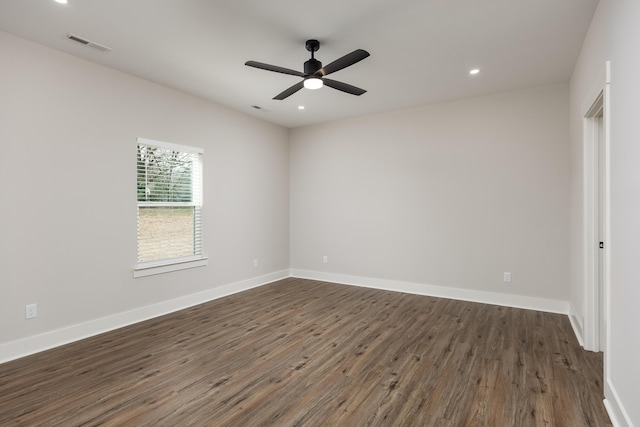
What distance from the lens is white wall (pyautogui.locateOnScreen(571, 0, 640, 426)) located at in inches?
66.9

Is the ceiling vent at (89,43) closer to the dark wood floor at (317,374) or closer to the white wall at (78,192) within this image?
the white wall at (78,192)

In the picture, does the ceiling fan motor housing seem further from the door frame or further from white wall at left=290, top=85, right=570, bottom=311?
white wall at left=290, top=85, right=570, bottom=311

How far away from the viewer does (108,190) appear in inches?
144

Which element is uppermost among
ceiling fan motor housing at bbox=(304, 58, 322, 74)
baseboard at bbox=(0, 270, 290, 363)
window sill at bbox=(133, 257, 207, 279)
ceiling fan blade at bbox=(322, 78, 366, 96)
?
ceiling fan motor housing at bbox=(304, 58, 322, 74)

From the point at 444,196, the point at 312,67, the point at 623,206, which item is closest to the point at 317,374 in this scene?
the point at 623,206

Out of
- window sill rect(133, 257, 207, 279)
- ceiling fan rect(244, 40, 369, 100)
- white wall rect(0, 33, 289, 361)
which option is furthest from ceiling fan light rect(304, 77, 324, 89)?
window sill rect(133, 257, 207, 279)

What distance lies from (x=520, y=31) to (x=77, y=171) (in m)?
4.58

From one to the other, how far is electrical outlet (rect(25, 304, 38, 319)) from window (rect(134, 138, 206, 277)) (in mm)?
966

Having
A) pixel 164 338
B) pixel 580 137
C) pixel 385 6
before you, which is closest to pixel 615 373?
pixel 580 137

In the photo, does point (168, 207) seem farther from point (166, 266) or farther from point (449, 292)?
point (449, 292)

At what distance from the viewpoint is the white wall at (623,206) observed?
1699 mm

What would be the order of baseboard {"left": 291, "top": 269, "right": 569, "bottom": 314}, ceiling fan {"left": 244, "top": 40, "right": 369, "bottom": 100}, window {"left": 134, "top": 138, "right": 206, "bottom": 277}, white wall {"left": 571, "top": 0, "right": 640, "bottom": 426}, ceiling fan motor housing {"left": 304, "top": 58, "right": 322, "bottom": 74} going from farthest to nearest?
baseboard {"left": 291, "top": 269, "right": 569, "bottom": 314}
window {"left": 134, "top": 138, "right": 206, "bottom": 277}
ceiling fan motor housing {"left": 304, "top": 58, "right": 322, "bottom": 74}
ceiling fan {"left": 244, "top": 40, "right": 369, "bottom": 100}
white wall {"left": 571, "top": 0, "right": 640, "bottom": 426}

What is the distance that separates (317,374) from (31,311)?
2.79m

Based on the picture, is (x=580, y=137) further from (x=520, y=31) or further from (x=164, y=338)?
(x=164, y=338)
